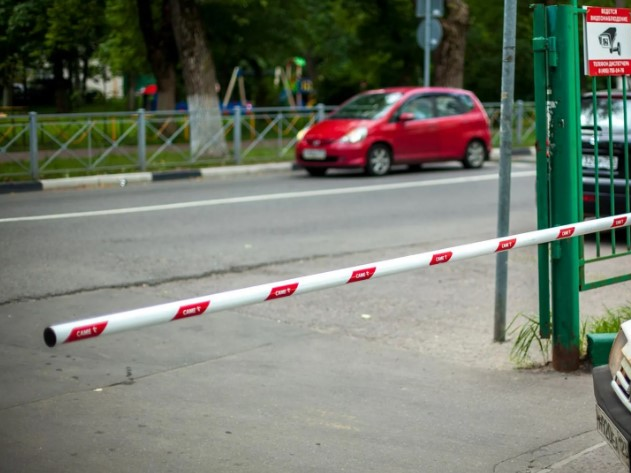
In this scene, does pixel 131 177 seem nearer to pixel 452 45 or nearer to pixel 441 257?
pixel 452 45

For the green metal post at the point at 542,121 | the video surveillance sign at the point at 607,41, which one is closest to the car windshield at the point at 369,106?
the video surveillance sign at the point at 607,41

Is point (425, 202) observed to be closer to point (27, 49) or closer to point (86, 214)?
point (86, 214)

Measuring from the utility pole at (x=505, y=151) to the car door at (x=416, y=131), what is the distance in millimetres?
12386

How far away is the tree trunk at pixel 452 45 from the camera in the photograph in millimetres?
27125

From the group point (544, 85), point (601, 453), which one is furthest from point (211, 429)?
point (544, 85)

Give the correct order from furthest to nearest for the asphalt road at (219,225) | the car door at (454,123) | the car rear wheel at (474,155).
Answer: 1. the car rear wheel at (474,155)
2. the car door at (454,123)
3. the asphalt road at (219,225)

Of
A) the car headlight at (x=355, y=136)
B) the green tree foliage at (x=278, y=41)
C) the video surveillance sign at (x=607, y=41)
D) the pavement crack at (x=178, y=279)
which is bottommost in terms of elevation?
the pavement crack at (x=178, y=279)

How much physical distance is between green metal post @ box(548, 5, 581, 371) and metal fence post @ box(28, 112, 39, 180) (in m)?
13.1

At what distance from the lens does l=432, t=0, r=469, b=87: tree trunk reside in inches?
1068

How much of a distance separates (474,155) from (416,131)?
1.81 metres

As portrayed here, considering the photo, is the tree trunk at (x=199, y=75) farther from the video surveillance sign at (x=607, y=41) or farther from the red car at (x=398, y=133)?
the video surveillance sign at (x=607, y=41)

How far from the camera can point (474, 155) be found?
21031 mm

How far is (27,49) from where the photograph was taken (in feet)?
95.0

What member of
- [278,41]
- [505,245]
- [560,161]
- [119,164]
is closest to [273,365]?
[505,245]
